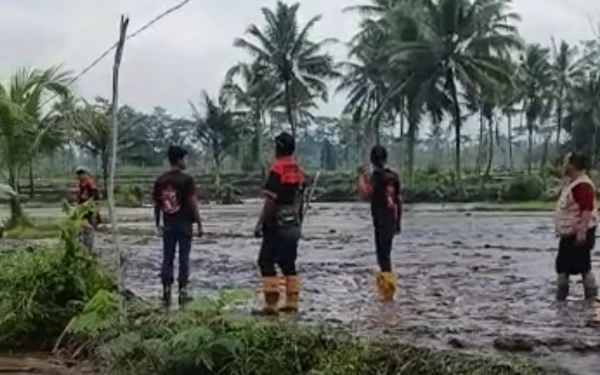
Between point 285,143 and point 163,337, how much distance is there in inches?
128

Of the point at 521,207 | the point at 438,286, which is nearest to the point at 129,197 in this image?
the point at 521,207

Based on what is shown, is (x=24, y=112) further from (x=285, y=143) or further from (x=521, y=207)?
(x=521, y=207)

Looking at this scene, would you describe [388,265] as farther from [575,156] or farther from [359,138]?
[359,138]

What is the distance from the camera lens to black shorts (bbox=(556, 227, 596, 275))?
36.1ft

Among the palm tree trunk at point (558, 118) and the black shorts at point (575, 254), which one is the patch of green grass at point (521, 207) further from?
the black shorts at point (575, 254)

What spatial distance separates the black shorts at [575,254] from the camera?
36.1 feet

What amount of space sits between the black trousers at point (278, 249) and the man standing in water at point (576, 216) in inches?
108

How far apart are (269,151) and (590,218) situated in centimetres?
6827

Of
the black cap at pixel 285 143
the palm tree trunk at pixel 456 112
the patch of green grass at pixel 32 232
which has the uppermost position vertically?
the palm tree trunk at pixel 456 112

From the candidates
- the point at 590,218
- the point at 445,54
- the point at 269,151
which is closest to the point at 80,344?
the point at 590,218

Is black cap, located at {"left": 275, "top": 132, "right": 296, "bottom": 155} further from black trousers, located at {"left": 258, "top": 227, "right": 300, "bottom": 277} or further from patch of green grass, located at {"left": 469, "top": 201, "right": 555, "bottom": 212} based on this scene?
patch of green grass, located at {"left": 469, "top": 201, "right": 555, "bottom": 212}

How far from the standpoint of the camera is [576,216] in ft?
35.7

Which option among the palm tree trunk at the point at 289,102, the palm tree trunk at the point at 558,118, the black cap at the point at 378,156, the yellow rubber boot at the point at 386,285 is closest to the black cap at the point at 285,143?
the black cap at the point at 378,156

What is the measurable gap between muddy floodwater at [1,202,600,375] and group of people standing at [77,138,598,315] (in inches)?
17.4
